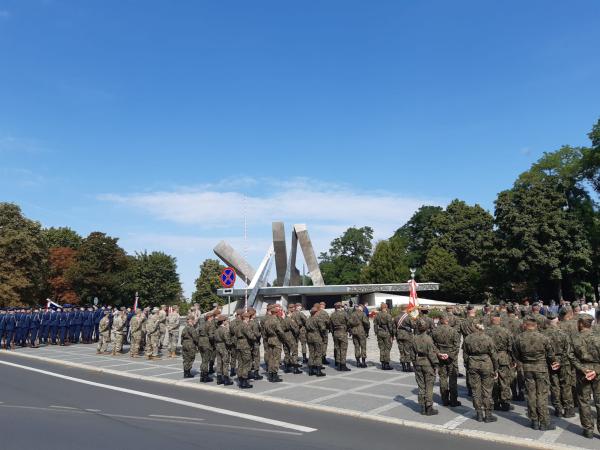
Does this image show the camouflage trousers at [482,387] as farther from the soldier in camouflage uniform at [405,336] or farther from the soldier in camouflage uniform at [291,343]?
the soldier in camouflage uniform at [291,343]

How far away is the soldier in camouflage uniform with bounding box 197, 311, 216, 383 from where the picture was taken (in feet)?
40.6

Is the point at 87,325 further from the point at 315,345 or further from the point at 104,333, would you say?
the point at 315,345

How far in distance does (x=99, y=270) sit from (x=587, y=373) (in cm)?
5423

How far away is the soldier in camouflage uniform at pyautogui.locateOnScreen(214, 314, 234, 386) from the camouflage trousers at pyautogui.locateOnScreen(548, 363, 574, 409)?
281 inches

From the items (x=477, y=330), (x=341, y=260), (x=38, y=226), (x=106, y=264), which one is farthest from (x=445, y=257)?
(x=477, y=330)

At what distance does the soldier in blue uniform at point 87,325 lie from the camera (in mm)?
23156

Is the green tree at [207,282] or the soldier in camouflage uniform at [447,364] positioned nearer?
the soldier in camouflage uniform at [447,364]

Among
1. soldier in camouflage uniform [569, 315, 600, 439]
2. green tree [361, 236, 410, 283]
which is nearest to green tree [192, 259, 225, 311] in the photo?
green tree [361, 236, 410, 283]

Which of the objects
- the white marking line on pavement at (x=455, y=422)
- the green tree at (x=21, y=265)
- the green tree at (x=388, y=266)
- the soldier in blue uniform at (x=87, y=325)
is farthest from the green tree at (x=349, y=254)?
the white marking line on pavement at (x=455, y=422)

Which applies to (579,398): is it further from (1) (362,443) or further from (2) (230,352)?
(2) (230,352)

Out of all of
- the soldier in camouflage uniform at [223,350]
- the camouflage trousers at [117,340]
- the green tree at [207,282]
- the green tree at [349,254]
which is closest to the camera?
the soldier in camouflage uniform at [223,350]

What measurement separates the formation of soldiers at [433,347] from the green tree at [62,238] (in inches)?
1993

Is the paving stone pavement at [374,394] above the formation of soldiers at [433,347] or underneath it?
underneath

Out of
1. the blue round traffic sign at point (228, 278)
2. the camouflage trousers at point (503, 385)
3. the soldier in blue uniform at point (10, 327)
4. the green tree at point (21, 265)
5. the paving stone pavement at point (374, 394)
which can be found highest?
the green tree at point (21, 265)
